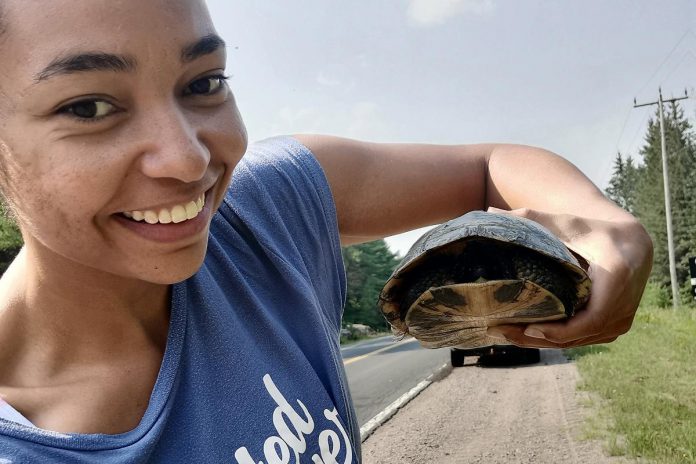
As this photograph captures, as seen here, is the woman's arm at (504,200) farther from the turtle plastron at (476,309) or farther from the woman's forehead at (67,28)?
the woman's forehead at (67,28)

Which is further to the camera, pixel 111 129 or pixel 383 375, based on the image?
pixel 383 375

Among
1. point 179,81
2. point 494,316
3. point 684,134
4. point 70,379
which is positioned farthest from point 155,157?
point 684,134

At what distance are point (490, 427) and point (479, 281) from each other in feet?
18.1

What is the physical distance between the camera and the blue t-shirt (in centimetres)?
110

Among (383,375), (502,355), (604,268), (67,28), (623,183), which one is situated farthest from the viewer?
(623,183)

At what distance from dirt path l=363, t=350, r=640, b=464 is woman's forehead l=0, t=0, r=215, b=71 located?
5.32 metres

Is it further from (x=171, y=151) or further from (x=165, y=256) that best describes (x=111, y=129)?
(x=165, y=256)

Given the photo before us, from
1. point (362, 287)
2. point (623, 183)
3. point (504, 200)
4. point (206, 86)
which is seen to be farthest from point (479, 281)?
point (623, 183)

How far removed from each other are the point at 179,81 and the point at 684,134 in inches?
2564

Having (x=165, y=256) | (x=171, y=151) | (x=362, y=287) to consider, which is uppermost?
(x=171, y=151)

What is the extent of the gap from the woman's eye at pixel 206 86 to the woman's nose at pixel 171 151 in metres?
0.10

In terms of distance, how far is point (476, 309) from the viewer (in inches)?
78.6

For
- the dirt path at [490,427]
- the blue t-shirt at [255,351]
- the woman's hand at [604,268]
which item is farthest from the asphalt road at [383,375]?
the blue t-shirt at [255,351]

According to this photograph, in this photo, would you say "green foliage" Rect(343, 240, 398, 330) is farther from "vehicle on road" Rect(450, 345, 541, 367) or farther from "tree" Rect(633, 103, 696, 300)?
"vehicle on road" Rect(450, 345, 541, 367)
